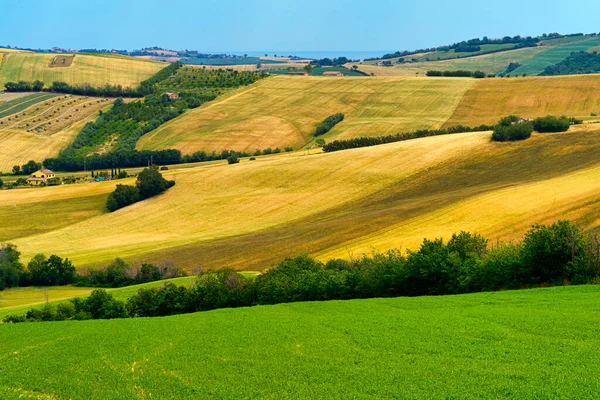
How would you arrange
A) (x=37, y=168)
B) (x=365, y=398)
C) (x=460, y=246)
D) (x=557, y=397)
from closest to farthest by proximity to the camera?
1. (x=557, y=397)
2. (x=365, y=398)
3. (x=460, y=246)
4. (x=37, y=168)

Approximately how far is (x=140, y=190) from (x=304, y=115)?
Answer: 7622 centimetres

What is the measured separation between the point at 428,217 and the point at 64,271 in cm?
4317

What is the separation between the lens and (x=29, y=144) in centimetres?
16775

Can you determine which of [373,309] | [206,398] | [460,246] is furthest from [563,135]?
[206,398]

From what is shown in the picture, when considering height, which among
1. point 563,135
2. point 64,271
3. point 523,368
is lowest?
point 64,271

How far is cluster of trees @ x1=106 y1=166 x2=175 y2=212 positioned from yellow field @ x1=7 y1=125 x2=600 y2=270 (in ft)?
8.08

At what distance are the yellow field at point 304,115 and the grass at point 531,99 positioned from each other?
5320 millimetres

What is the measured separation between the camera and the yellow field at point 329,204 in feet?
237

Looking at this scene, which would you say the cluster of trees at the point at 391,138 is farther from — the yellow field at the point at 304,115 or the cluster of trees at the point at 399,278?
the cluster of trees at the point at 399,278

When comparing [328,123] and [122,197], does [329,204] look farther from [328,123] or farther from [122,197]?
[328,123]

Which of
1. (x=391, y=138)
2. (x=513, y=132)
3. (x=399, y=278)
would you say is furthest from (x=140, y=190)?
(x=399, y=278)

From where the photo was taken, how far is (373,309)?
38.7m

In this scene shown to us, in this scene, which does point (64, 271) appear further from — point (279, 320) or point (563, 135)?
point (563, 135)

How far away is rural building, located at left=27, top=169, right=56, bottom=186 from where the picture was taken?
427 feet
